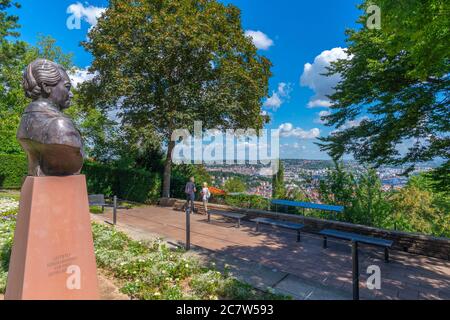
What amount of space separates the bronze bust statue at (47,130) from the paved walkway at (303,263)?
3.55 meters

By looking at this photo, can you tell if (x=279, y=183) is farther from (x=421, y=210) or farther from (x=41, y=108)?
(x=41, y=108)

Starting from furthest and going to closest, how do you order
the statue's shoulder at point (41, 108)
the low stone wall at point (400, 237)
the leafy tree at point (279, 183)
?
the leafy tree at point (279, 183) < the low stone wall at point (400, 237) < the statue's shoulder at point (41, 108)

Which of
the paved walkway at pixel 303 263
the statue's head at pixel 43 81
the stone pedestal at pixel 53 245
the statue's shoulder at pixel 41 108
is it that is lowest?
the paved walkway at pixel 303 263

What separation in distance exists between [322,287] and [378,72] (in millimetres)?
7728

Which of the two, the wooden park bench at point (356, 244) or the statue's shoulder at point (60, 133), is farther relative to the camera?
the wooden park bench at point (356, 244)

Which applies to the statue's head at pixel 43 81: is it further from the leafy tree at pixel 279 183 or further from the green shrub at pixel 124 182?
the green shrub at pixel 124 182

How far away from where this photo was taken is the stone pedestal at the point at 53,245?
3.04 meters

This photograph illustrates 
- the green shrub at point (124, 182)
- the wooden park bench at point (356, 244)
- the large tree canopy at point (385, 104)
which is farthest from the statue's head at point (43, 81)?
the green shrub at point (124, 182)

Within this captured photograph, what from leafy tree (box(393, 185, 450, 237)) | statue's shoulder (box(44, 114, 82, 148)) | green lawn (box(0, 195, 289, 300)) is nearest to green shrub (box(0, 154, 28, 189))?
green lawn (box(0, 195, 289, 300))

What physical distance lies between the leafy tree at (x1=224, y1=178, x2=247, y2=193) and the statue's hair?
13.5 meters

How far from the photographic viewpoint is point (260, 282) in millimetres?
4555

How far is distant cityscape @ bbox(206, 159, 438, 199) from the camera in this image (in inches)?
393

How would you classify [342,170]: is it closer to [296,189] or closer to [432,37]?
[296,189]

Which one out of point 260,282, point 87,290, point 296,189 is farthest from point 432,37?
point 296,189
